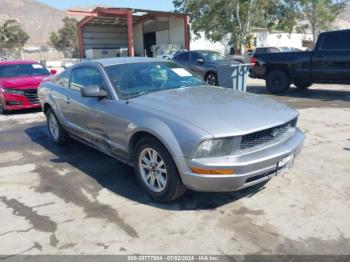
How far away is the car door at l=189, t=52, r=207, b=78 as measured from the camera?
13914 millimetres

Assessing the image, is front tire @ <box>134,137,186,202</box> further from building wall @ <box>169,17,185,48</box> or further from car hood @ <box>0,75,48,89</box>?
building wall @ <box>169,17,185,48</box>

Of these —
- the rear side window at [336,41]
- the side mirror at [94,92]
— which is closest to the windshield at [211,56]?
the rear side window at [336,41]

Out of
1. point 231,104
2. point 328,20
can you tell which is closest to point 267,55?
point 231,104

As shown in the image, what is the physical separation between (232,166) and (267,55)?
984 centimetres

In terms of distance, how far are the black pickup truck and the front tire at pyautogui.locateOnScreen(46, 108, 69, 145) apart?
7946 millimetres

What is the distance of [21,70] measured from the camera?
36.5 ft

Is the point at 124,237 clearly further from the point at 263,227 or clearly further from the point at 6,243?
the point at 263,227

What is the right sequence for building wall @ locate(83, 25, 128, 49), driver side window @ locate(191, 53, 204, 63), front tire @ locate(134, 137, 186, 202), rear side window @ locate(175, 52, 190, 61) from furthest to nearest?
building wall @ locate(83, 25, 128, 49)
rear side window @ locate(175, 52, 190, 61)
driver side window @ locate(191, 53, 204, 63)
front tire @ locate(134, 137, 186, 202)

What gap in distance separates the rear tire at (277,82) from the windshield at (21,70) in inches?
286

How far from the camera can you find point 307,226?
11.5ft

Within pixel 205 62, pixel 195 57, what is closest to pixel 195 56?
pixel 195 57

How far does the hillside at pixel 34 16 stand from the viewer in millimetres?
134012

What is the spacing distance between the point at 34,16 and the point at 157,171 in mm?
157634

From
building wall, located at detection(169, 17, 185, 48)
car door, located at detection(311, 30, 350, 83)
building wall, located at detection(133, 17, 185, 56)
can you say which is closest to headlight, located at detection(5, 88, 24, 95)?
car door, located at detection(311, 30, 350, 83)
